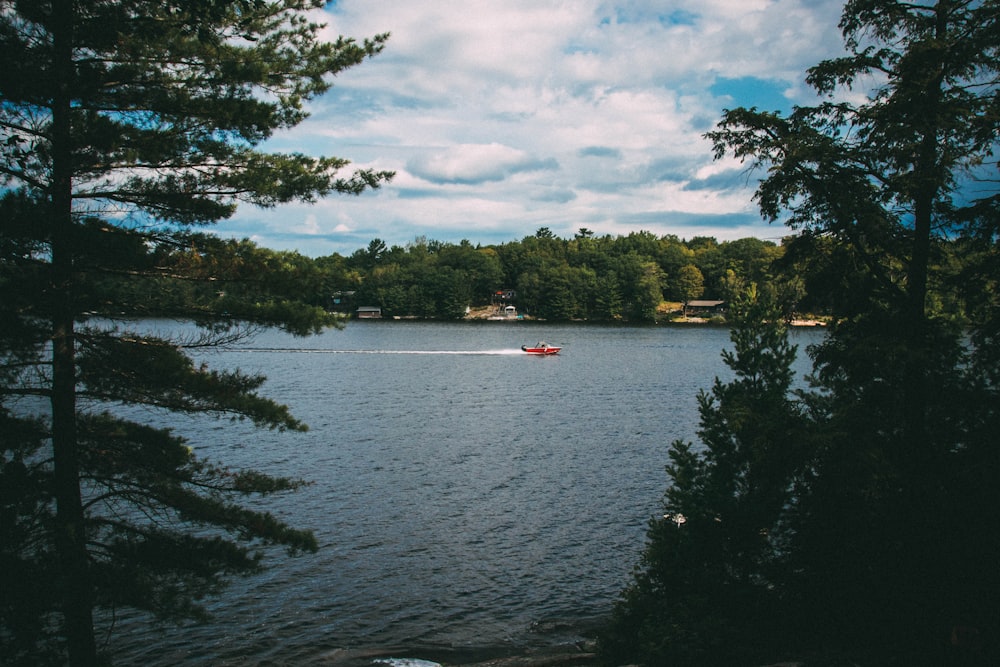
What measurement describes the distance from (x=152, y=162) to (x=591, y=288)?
506 ft

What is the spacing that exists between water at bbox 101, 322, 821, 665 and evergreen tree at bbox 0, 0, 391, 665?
5050 mm

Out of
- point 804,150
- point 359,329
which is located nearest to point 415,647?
point 804,150

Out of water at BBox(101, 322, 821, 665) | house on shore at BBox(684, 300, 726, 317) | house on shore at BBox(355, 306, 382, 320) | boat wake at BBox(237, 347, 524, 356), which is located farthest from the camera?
house on shore at BBox(355, 306, 382, 320)

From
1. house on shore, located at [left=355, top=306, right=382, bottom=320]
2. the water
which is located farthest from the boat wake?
house on shore, located at [left=355, top=306, right=382, bottom=320]

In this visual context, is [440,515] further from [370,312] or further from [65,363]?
[370,312]

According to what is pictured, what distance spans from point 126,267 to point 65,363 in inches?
65.0

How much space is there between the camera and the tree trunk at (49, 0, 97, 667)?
29.4 feet

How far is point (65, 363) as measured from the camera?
923cm

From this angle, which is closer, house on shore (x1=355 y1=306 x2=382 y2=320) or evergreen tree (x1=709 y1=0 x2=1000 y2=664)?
evergreen tree (x1=709 y1=0 x2=1000 y2=664)

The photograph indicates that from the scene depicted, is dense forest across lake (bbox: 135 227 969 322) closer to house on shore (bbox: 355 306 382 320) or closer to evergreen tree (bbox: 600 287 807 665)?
house on shore (bbox: 355 306 382 320)

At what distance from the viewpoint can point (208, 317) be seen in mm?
10758

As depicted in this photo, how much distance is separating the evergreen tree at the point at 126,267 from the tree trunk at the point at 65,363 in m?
0.02

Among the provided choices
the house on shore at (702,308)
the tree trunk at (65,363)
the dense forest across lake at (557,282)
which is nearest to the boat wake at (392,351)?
the dense forest across lake at (557,282)

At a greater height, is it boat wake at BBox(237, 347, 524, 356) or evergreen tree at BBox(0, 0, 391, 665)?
evergreen tree at BBox(0, 0, 391, 665)
